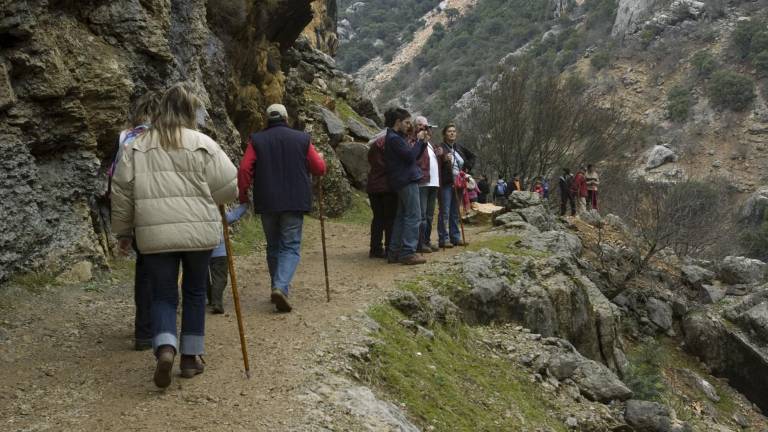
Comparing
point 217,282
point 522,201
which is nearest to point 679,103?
point 522,201

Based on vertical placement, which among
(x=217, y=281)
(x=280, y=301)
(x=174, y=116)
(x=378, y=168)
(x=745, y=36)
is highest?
(x=745, y=36)

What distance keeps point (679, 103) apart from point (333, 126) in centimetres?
5105

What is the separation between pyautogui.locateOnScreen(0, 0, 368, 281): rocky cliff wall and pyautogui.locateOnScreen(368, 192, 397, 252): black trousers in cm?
304

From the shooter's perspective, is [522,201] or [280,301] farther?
[522,201]

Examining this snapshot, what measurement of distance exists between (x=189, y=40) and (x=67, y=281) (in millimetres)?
5135

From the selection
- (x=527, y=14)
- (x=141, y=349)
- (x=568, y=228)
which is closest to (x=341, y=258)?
(x=141, y=349)

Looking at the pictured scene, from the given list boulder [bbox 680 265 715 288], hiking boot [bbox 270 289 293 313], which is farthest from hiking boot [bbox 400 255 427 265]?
boulder [bbox 680 265 715 288]

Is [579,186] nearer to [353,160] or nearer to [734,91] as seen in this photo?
[353,160]

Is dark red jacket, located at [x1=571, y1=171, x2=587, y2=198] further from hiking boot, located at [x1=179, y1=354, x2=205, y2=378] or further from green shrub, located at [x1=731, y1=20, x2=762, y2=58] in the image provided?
green shrub, located at [x1=731, y1=20, x2=762, y2=58]

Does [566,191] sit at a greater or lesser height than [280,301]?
lesser

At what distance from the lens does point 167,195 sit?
4.51 metres

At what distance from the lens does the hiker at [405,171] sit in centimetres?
892

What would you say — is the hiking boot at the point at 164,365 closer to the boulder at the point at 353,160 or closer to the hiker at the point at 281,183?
the hiker at the point at 281,183

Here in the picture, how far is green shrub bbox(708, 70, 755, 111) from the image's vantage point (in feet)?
193
